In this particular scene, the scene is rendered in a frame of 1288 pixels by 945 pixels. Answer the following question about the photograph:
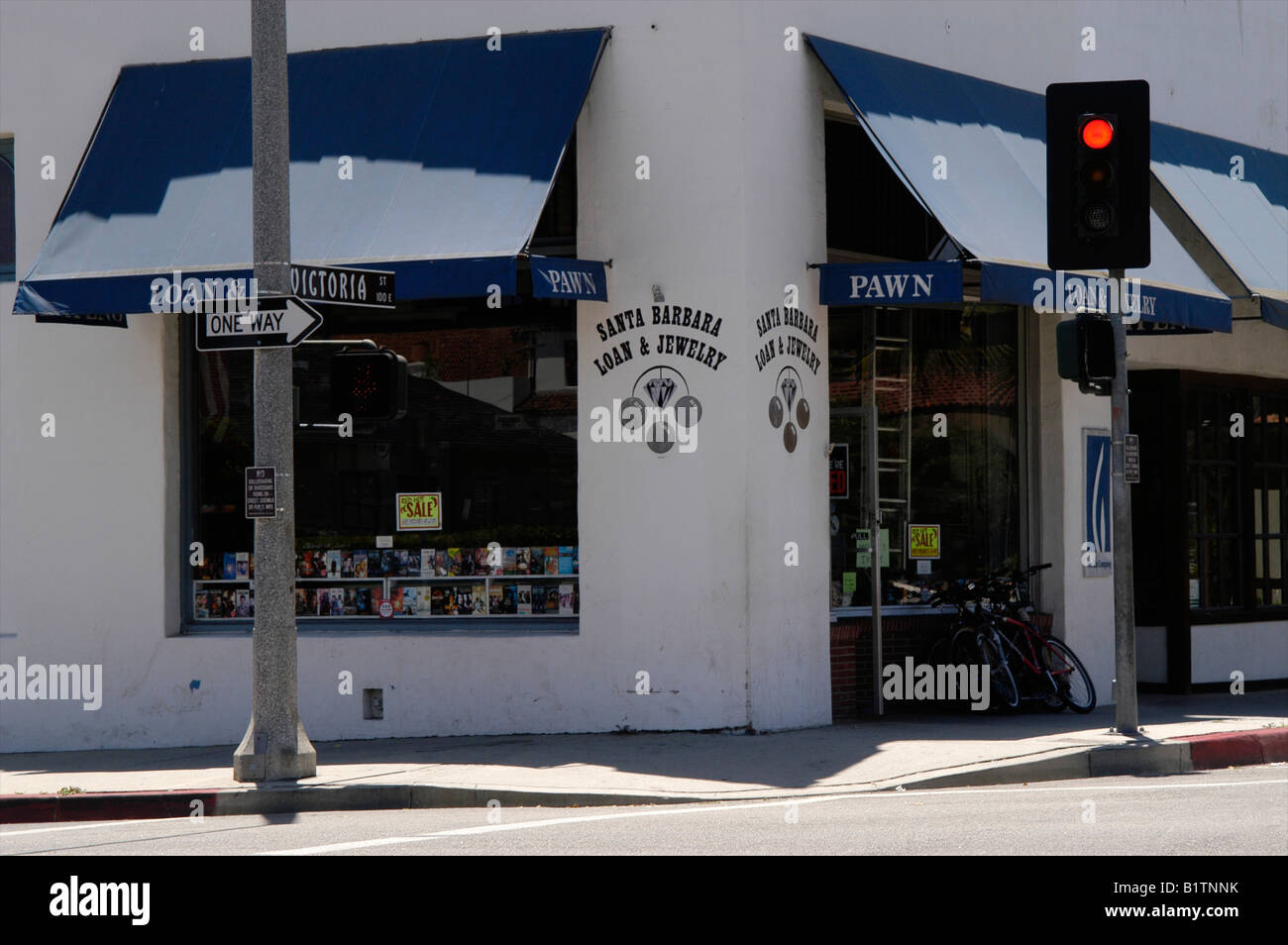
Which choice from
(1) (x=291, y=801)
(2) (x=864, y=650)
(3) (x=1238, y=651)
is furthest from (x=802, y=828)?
(3) (x=1238, y=651)

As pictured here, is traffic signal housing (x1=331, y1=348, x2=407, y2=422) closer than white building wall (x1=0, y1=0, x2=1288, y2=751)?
Yes

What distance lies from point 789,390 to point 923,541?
2.59 m

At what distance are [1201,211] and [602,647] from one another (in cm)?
730

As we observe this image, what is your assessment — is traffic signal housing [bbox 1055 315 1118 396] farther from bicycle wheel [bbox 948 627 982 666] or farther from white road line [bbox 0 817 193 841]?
white road line [bbox 0 817 193 841]

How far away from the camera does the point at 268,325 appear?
11.0 meters

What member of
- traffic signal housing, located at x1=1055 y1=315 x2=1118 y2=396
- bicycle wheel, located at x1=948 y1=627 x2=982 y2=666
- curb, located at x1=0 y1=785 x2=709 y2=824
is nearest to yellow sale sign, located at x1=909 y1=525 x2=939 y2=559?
bicycle wheel, located at x1=948 y1=627 x2=982 y2=666

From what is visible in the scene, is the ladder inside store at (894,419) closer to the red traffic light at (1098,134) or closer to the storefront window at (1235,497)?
the red traffic light at (1098,134)

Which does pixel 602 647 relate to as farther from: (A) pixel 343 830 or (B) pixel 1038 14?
(B) pixel 1038 14

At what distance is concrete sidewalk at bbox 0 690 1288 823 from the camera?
10703 mm

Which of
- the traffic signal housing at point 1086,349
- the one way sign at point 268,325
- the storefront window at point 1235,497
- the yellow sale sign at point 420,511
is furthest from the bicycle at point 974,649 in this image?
the one way sign at point 268,325

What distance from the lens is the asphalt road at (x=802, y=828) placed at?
26.6ft

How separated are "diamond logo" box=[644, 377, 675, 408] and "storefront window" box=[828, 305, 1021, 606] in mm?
1932
